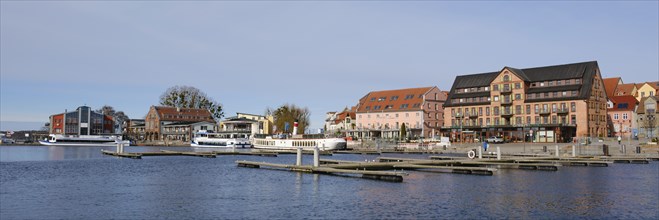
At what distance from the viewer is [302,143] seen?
103 meters

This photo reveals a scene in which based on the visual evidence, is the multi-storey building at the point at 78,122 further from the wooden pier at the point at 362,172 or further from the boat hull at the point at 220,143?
the wooden pier at the point at 362,172

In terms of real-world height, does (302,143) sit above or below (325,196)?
above

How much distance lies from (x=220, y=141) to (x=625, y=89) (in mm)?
90262

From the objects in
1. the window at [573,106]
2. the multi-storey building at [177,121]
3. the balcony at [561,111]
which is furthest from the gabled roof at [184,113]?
the window at [573,106]

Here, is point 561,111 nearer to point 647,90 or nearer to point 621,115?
point 621,115

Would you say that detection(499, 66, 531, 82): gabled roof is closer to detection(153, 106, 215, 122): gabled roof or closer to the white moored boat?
the white moored boat

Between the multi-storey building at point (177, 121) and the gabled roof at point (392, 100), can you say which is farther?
the multi-storey building at point (177, 121)

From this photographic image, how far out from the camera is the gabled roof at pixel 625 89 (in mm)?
124812

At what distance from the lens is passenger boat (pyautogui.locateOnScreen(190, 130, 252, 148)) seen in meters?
118

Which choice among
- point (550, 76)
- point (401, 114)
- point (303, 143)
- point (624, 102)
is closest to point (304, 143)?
point (303, 143)

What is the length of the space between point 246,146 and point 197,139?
14714 millimetres

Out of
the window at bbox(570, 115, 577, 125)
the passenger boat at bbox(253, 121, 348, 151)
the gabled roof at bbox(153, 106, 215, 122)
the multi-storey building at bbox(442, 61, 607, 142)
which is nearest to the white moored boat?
the passenger boat at bbox(253, 121, 348, 151)

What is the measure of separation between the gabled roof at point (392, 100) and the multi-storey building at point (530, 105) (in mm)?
8895

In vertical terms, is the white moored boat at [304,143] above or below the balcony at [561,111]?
below
